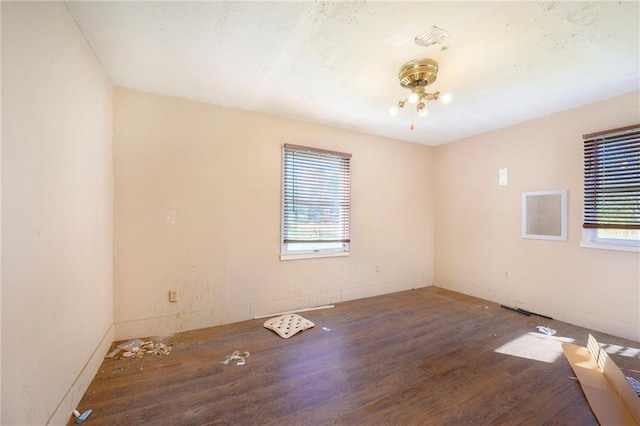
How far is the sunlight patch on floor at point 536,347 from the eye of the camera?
7.64 ft

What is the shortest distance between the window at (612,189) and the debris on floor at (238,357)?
386cm

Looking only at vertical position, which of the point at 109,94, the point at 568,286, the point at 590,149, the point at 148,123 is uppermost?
the point at 109,94

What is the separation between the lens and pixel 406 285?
442 centimetres

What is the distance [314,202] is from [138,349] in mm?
2446

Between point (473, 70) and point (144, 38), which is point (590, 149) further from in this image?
point (144, 38)

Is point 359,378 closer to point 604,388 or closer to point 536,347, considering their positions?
point 604,388

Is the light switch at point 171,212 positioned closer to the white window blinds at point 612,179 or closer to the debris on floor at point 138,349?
the debris on floor at point 138,349

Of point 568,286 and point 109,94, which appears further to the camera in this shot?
point 568,286

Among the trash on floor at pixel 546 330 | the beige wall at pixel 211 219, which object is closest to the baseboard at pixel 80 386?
the beige wall at pixel 211 219

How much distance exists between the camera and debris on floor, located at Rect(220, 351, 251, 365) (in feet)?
7.22

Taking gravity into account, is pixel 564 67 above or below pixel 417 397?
above

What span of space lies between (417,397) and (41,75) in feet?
9.81

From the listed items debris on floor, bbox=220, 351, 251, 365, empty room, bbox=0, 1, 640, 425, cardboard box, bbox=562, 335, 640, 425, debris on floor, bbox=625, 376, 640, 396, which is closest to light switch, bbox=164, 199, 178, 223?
empty room, bbox=0, 1, 640, 425

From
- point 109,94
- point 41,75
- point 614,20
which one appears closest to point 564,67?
point 614,20
